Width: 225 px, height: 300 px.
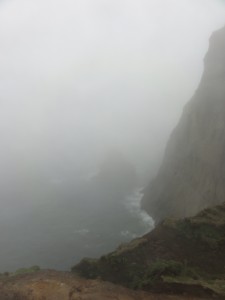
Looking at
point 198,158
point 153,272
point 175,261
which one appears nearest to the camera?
point 153,272

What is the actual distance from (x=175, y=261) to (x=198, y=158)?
35903mm

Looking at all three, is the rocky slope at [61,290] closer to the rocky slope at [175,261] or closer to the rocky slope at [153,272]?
the rocky slope at [153,272]

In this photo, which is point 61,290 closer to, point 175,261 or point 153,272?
point 153,272

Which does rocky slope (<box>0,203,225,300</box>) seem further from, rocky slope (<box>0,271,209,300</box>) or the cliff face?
the cliff face

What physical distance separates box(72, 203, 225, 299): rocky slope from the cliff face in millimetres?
21808

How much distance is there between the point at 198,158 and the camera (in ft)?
178

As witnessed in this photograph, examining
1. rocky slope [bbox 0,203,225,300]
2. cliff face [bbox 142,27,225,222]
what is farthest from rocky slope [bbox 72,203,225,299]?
cliff face [bbox 142,27,225,222]

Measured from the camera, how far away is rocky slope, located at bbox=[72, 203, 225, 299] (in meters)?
16.4

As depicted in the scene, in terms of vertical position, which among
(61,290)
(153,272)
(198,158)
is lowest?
(61,290)

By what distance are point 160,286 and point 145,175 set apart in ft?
247

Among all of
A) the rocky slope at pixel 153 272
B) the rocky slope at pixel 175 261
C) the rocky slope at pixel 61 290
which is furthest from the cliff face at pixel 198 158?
the rocky slope at pixel 61 290

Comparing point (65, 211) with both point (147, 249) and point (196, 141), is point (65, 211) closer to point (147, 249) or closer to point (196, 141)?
point (196, 141)

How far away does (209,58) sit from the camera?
66.1 m

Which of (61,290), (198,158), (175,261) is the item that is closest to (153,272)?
(175,261)
